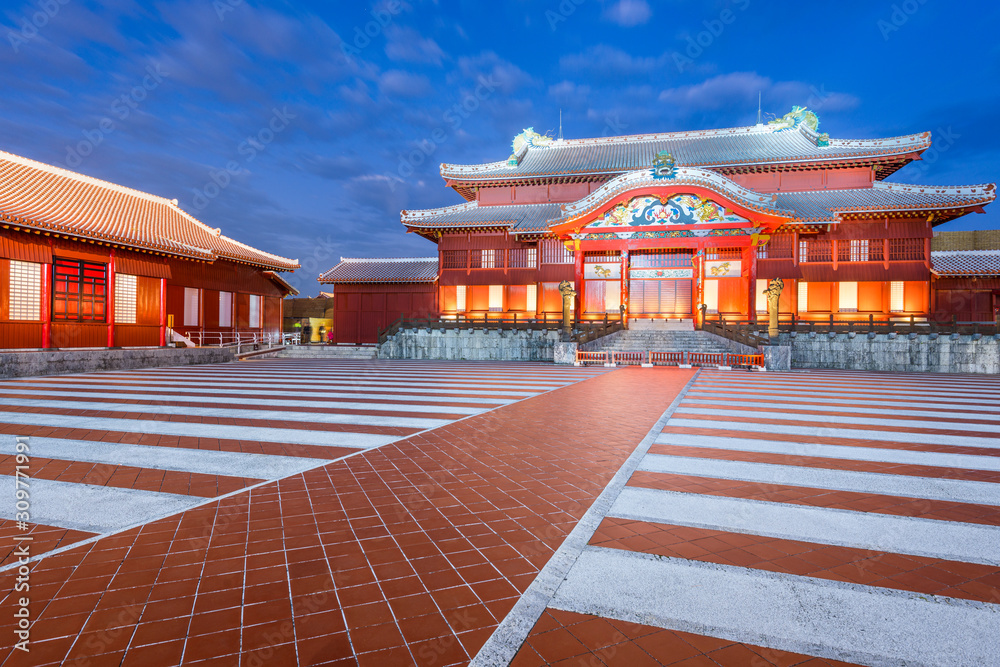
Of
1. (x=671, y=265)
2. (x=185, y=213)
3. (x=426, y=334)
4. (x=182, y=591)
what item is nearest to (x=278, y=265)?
(x=185, y=213)

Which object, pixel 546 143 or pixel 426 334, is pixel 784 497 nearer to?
pixel 426 334

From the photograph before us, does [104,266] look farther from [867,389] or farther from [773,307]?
[773,307]

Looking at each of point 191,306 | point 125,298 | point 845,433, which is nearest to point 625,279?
point 845,433

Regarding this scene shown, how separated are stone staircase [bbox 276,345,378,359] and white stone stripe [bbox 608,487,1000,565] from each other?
71.8 feet

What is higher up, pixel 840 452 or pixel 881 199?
pixel 881 199

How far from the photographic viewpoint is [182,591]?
2.56 meters

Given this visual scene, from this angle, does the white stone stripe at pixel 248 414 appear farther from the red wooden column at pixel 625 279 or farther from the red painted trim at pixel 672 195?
the red wooden column at pixel 625 279

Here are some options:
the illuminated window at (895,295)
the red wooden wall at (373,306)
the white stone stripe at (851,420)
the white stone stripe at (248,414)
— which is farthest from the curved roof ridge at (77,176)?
the illuminated window at (895,295)

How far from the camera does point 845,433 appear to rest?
653 centimetres

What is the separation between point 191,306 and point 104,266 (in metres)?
4.77

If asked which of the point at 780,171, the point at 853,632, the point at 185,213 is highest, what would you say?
the point at 780,171

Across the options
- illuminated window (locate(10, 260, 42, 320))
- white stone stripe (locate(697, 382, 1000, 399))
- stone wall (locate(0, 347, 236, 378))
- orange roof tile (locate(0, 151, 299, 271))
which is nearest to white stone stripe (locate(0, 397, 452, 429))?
stone wall (locate(0, 347, 236, 378))

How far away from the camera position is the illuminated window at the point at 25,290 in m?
15.1

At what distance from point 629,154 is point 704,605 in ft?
97.8
